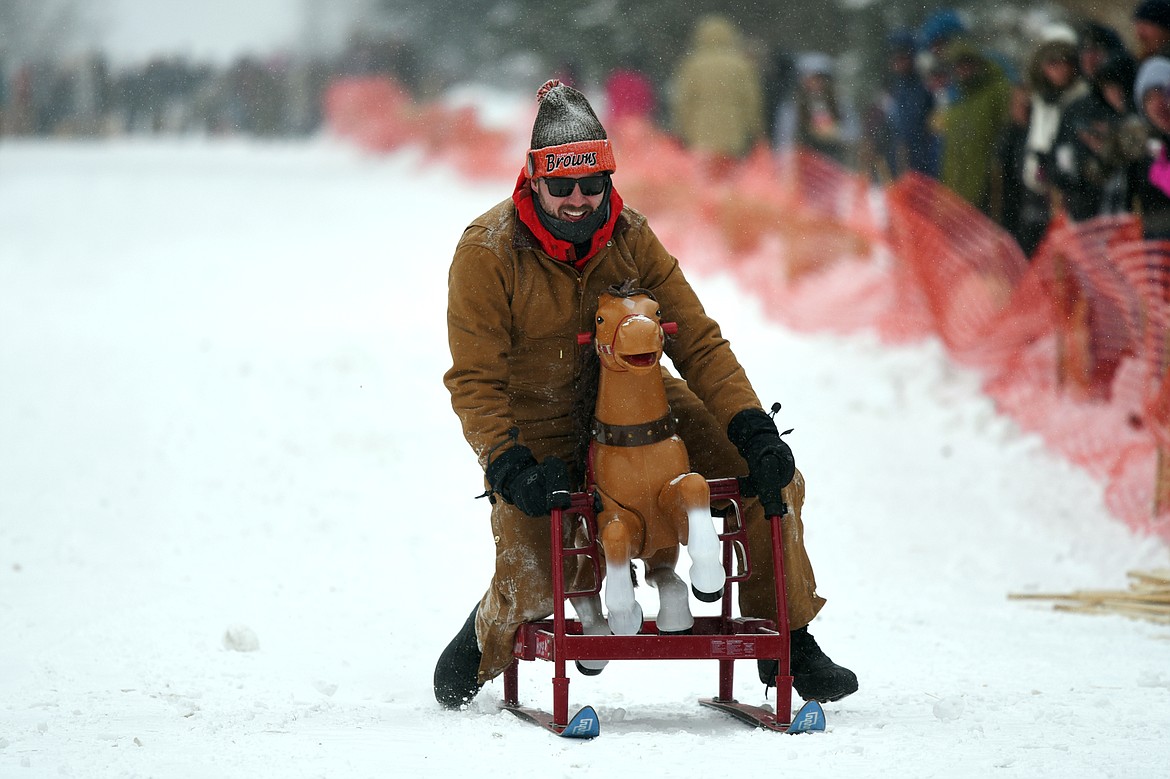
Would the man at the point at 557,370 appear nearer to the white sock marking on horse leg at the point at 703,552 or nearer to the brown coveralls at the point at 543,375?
the brown coveralls at the point at 543,375

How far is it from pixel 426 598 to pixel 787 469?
305 centimetres

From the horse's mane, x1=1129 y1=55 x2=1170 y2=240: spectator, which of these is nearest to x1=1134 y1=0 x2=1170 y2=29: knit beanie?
x1=1129 y1=55 x2=1170 y2=240: spectator

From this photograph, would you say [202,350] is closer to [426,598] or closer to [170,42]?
[426,598]

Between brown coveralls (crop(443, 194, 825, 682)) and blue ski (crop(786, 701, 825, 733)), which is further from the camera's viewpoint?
brown coveralls (crop(443, 194, 825, 682))

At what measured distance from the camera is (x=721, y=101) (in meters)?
18.1

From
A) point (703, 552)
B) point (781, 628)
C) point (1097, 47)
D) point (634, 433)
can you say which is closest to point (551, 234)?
point (634, 433)

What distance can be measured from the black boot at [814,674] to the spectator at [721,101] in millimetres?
13678

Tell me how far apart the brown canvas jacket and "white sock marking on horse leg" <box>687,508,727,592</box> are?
43cm

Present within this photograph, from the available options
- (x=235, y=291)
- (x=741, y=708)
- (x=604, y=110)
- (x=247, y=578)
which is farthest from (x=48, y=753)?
(x=604, y=110)

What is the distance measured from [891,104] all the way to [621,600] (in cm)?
1098

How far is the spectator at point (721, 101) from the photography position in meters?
18.2

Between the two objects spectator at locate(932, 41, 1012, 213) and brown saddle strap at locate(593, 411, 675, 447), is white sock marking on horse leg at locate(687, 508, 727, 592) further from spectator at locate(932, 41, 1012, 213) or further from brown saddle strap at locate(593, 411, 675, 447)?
spectator at locate(932, 41, 1012, 213)

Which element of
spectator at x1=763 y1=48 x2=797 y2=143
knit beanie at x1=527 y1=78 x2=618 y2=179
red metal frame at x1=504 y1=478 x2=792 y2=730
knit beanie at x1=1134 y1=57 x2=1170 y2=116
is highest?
spectator at x1=763 y1=48 x2=797 y2=143

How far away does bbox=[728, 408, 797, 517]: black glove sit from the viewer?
4.58 m
